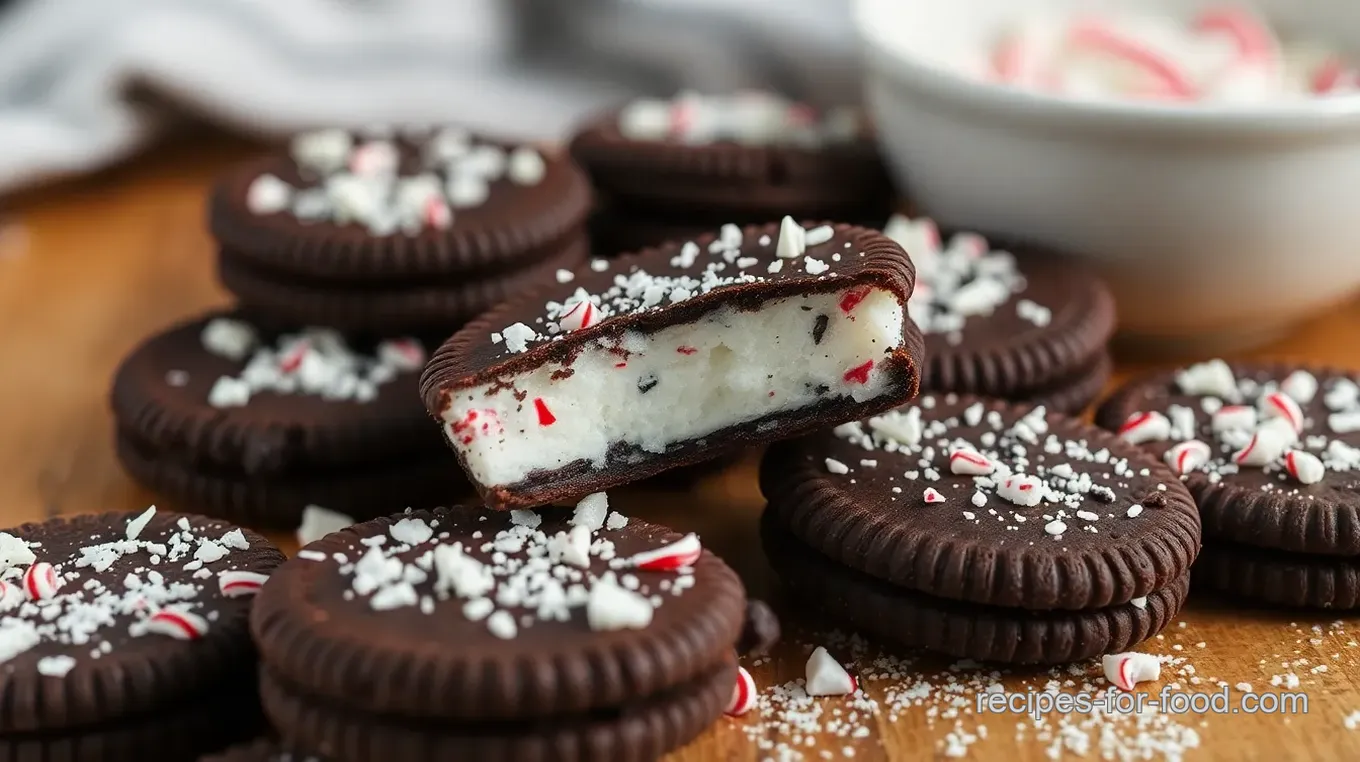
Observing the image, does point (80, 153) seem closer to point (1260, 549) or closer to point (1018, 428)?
point (1018, 428)

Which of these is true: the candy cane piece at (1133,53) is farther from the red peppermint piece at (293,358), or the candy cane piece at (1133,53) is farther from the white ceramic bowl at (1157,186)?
the red peppermint piece at (293,358)

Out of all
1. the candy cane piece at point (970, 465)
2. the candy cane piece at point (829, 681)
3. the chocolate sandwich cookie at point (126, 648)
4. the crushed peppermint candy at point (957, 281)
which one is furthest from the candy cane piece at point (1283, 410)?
the chocolate sandwich cookie at point (126, 648)

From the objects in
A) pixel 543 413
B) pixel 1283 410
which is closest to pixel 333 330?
pixel 543 413

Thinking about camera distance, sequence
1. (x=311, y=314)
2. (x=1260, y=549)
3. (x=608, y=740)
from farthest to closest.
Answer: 1. (x=311, y=314)
2. (x=1260, y=549)
3. (x=608, y=740)

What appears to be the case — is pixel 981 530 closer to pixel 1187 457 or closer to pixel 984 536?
pixel 984 536

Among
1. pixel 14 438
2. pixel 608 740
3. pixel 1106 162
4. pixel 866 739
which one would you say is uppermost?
pixel 1106 162

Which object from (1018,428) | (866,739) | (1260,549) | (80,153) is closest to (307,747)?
(866,739)

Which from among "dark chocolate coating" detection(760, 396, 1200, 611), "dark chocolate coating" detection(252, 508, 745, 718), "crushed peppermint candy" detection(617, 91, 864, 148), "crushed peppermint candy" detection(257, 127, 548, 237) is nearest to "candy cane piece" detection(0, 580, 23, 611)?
"dark chocolate coating" detection(252, 508, 745, 718)
